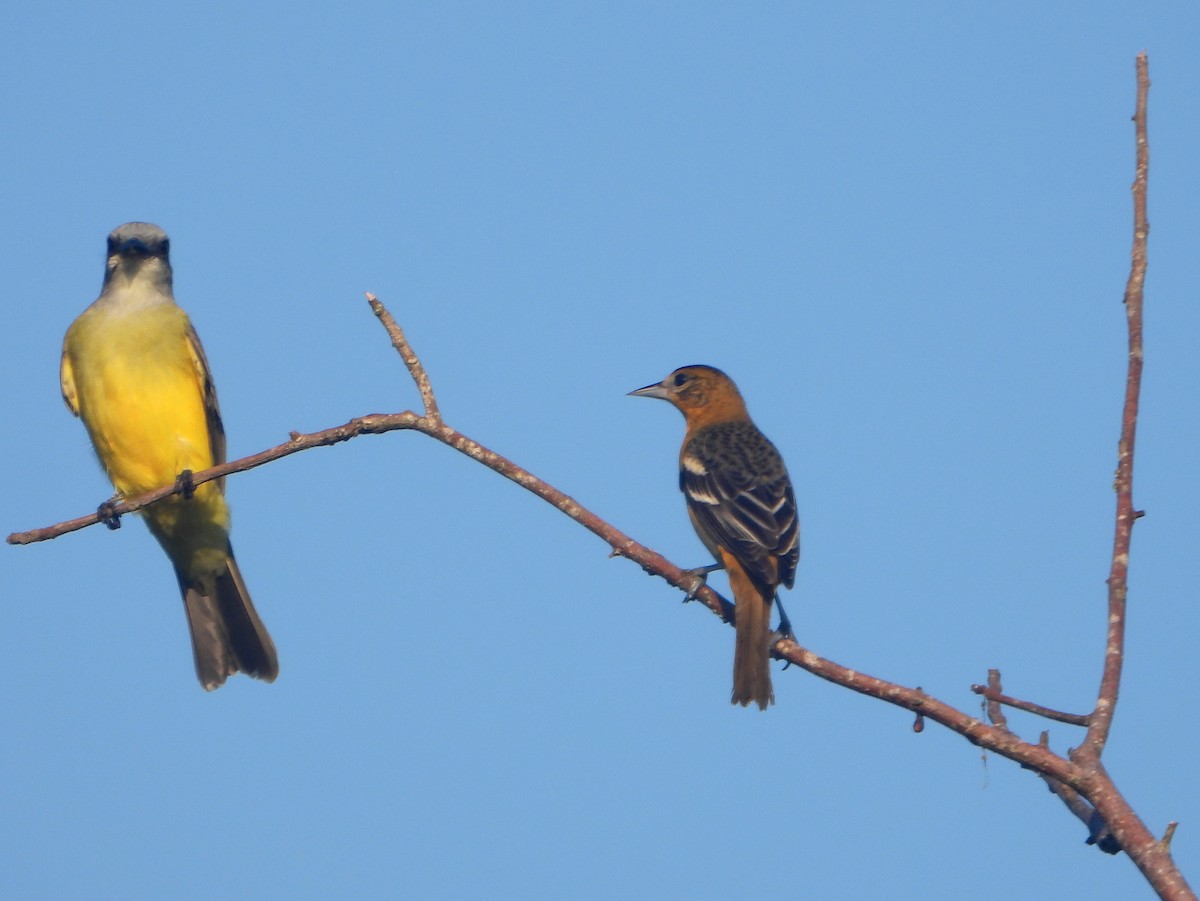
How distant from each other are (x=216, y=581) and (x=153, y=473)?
A: 1.18m

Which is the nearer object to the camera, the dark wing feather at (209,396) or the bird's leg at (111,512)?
the bird's leg at (111,512)

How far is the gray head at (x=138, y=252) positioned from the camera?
8.59 m

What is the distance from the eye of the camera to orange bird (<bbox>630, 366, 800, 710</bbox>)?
23.7 ft

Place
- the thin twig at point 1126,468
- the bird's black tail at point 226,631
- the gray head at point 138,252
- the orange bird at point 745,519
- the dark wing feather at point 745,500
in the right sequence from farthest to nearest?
the bird's black tail at point 226,631, the gray head at point 138,252, the dark wing feather at point 745,500, the orange bird at point 745,519, the thin twig at point 1126,468

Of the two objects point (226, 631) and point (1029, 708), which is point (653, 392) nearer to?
point (226, 631)

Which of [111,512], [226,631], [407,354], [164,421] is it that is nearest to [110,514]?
[111,512]

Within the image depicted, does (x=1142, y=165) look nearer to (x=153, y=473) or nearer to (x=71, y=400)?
(x=153, y=473)

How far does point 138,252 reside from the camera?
8578mm

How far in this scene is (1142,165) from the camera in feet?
13.5

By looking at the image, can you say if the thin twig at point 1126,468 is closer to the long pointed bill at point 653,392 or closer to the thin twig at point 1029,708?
the thin twig at point 1029,708

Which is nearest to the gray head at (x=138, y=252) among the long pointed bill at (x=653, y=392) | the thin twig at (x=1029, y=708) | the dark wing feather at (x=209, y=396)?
the dark wing feather at (x=209, y=396)

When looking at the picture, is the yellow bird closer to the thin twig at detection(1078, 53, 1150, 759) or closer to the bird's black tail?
the bird's black tail

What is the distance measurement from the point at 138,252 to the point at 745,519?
4.07m

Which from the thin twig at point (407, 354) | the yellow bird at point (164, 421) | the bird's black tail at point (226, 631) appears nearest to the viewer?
the thin twig at point (407, 354)
